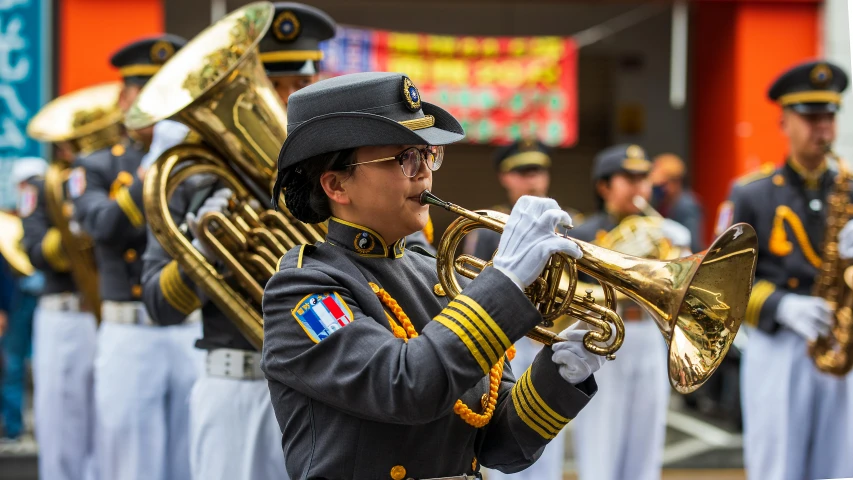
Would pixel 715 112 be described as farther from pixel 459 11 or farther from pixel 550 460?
pixel 550 460

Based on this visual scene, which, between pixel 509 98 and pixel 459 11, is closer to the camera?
pixel 509 98

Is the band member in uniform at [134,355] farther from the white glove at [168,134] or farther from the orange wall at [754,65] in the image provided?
the orange wall at [754,65]

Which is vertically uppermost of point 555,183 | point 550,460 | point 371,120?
point 371,120

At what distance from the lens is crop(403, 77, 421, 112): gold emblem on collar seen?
2.36m

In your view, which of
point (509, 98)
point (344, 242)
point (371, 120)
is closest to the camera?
point (371, 120)

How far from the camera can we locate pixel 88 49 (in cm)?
922

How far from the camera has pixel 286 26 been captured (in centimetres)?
400

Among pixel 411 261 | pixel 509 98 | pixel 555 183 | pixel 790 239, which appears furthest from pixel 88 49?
pixel 411 261

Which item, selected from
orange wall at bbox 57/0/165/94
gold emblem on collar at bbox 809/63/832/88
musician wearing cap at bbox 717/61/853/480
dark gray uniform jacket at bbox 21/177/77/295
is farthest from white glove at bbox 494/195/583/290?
orange wall at bbox 57/0/165/94

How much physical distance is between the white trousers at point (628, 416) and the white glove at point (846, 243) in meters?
1.22

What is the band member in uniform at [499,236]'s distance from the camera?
5.73m

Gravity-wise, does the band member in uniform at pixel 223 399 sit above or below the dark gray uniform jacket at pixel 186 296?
below

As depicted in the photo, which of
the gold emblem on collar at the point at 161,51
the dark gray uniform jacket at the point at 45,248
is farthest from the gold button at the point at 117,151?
the dark gray uniform jacket at the point at 45,248

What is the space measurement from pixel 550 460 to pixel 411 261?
342 centimetres
